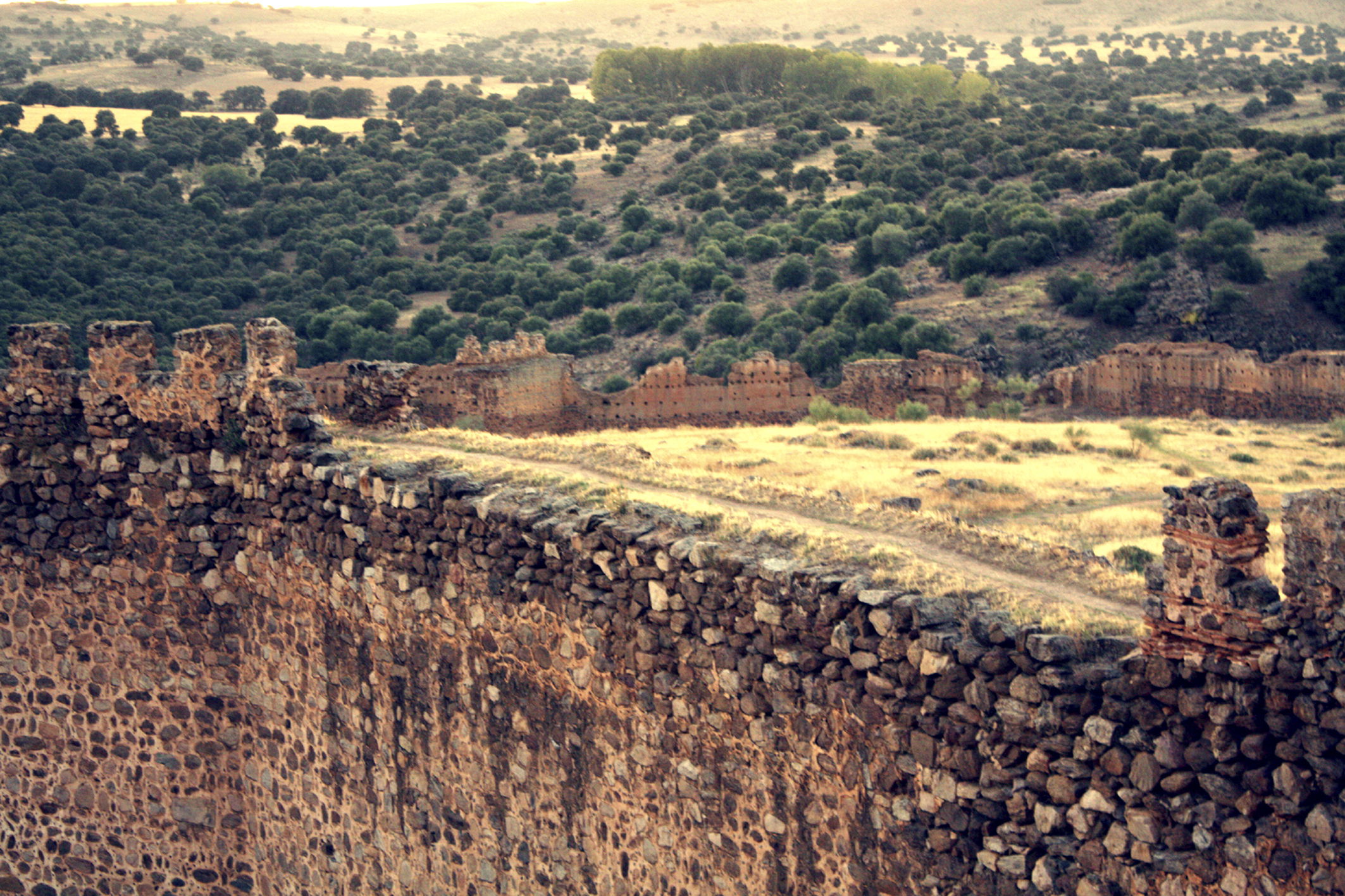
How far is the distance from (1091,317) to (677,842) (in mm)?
37861

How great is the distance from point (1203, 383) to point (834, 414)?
7559 millimetres

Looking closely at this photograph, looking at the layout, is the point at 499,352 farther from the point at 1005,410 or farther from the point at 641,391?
the point at 1005,410

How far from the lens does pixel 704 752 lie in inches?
291

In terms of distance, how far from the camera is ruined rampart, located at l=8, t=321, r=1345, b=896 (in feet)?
17.5

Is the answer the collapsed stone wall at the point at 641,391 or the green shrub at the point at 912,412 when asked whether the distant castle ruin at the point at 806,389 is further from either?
the green shrub at the point at 912,412

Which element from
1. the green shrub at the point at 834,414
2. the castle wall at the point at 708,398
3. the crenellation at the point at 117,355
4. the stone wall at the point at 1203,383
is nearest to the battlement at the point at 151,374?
the crenellation at the point at 117,355

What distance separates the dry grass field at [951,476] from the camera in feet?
24.7

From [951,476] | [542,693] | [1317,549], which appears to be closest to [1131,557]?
[542,693]

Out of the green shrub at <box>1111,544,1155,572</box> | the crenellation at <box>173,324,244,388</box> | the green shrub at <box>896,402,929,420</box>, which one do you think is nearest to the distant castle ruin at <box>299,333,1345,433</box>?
the green shrub at <box>896,402,929,420</box>

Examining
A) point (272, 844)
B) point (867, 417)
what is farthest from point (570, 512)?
point (867, 417)

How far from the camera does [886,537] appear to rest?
821 cm

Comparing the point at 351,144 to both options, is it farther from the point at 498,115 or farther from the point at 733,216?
the point at 733,216

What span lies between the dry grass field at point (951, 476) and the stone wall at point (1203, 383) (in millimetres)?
940

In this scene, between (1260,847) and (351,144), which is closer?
(1260,847)
